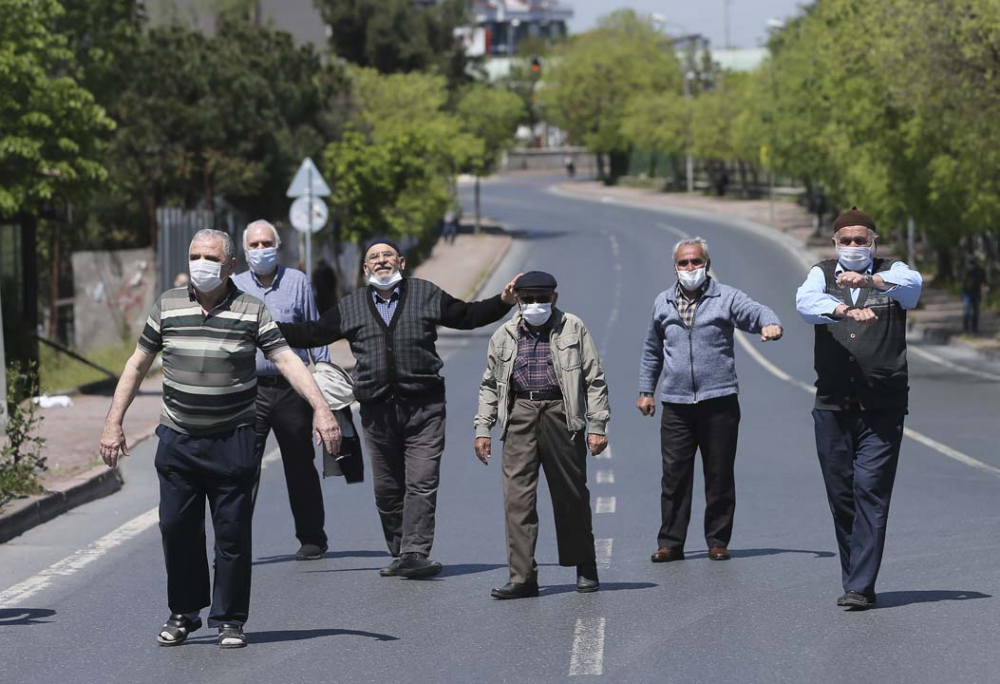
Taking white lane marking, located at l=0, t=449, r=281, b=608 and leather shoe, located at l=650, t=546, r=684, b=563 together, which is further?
leather shoe, located at l=650, t=546, r=684, b=563

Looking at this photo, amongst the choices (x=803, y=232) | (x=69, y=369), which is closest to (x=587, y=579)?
(x=69, y=369)

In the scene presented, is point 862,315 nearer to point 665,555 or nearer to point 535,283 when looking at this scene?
point 535,283

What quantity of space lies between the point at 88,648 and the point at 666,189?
319 feet

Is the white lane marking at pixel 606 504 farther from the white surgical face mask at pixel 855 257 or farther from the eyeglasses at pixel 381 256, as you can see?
the white surgical face mask at pixel 855 257

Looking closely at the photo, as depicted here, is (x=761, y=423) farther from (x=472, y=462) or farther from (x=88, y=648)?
(x=88, y=648)

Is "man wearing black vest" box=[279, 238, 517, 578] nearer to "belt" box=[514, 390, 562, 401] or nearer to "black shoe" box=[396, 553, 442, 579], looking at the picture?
"black shoe" box=[396, 553, 442, 579]

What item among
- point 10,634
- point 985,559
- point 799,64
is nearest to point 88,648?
point 10,634

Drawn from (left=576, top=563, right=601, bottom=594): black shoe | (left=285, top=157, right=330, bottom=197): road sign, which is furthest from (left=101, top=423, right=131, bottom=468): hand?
(left=285, top=157, right=330, bottom=197): road sign

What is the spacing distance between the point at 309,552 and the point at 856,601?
3643 millimetres

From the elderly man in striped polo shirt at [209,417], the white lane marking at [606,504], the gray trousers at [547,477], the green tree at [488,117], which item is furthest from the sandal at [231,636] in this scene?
the green tree at [488,117]

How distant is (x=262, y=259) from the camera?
1017cm

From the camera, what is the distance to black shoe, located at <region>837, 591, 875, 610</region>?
8406 mm

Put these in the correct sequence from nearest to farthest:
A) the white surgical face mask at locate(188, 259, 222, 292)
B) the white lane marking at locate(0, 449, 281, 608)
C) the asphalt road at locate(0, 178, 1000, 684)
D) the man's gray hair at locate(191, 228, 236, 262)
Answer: the asphalt road at locate(0, 178, 1000, 684)
the white surgical face mask at locate(188, 259, 222, 292)
the man's gray hair at locate(191, 228, 236, 262)
the white lane marking at locate(0, 449, 281, 608)

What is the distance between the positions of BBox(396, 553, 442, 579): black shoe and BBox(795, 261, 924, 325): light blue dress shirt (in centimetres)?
267
